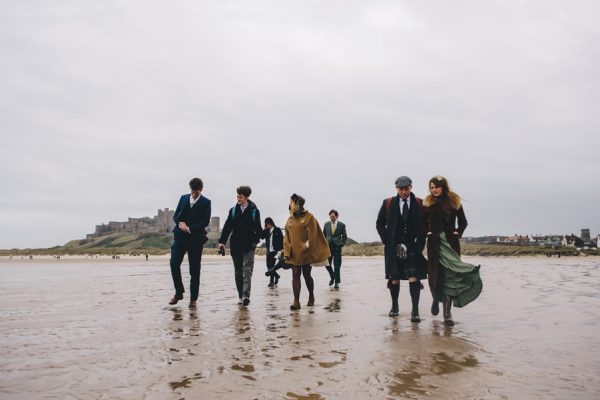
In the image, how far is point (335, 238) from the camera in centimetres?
1389

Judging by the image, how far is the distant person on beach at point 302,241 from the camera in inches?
347

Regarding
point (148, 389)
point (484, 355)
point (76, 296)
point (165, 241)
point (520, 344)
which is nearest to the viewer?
point (148, 389)

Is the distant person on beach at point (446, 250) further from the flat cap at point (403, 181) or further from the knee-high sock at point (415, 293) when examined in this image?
the flat cap at point (403, 181)

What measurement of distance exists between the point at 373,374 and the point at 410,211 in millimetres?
3701

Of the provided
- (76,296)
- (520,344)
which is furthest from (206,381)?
(76,296)

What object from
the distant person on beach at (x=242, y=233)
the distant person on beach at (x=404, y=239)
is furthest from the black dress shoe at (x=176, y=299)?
the distant person on beach at (x=404, y=239)

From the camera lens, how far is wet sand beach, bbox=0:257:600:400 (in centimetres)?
353

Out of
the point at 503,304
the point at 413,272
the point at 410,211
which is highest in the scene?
the point at 410,211

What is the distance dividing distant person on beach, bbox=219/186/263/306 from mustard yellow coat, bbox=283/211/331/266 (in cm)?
73

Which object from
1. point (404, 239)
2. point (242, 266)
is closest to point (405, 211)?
point (404, 239)

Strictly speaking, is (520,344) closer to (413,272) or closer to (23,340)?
(413,272)

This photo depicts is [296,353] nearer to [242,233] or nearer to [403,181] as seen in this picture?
[403,181]

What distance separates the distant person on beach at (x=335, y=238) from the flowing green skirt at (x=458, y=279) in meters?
6.79

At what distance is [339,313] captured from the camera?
782cm
